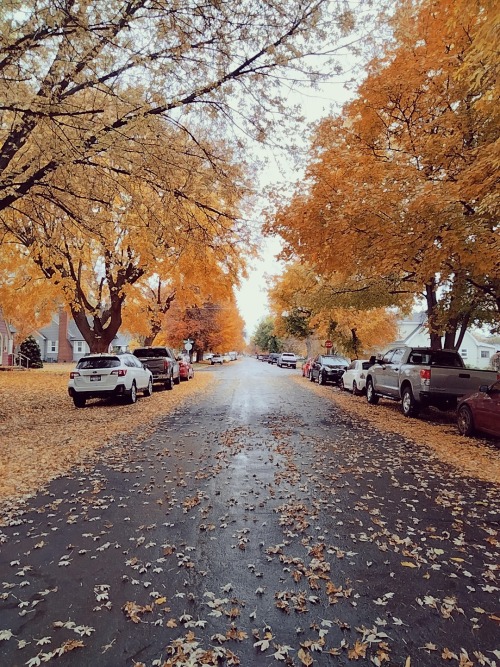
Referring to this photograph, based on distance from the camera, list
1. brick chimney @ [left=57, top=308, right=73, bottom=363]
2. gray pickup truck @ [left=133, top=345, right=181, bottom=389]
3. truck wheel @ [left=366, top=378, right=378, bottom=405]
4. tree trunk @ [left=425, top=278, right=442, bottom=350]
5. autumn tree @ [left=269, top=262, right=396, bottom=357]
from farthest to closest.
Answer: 1. brick chimney @ [left=57, top=308, right=73, bottom=363]
2. gray pickup truck @ [left=133, top=345, right=181, bottom=389]
3. autumn tree @ [left=269, top=262, right=396, bottom=357]
4. truck wheel @ [left=366, top=378, right=378, bottom=405]
5. tree trunk @ [left=425, top=278, right=442, bottom=350]

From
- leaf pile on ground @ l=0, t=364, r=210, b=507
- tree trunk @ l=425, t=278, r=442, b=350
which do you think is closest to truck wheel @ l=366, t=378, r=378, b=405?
tree trunk @ l=425, t=278, r=442, b=350

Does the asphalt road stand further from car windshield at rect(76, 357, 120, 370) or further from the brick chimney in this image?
the brick chimney

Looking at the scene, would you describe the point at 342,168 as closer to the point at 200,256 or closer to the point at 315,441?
the point at 200,256

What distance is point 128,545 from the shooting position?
427cm

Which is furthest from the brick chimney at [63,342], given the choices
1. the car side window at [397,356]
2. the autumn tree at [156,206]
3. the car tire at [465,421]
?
the car tire at [465,421]

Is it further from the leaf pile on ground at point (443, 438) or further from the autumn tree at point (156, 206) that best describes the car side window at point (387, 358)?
the autumn tree at point (156, 206)

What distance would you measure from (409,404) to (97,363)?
376 inches

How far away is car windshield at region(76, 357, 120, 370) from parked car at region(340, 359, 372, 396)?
1034 centimetres

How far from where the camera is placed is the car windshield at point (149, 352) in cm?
2144

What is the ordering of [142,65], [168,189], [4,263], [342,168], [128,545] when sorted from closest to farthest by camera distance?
[128,545] < [142,65] < [168,189] < [342,168] < [4,263]

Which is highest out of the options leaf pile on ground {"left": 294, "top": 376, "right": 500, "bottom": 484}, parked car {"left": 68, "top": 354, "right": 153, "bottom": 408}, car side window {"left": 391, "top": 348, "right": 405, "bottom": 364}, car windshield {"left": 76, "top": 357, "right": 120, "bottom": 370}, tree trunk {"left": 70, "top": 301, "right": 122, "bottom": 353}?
tree trunk {"left": 70, "top": 301, "right": 122, "bottom": 353}

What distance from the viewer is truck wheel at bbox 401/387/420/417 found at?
1307 cm

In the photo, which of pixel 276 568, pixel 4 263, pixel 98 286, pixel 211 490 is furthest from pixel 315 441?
pixel 98 286

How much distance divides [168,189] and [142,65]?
2384 millimetres
